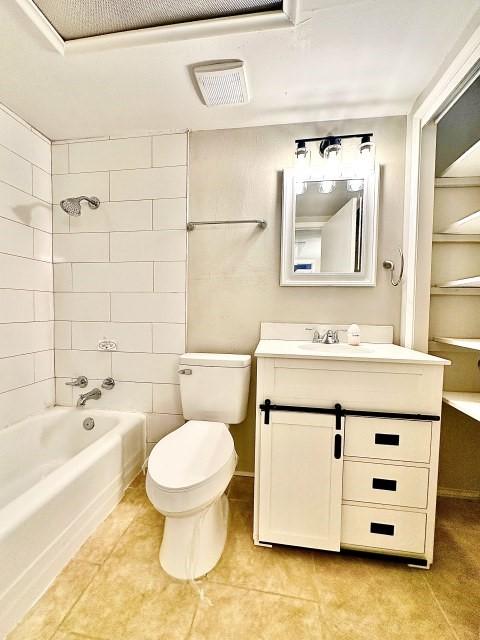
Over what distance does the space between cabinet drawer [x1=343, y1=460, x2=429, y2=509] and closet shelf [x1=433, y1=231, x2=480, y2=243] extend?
1.18 m

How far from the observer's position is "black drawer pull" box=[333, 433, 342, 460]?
1.25 meters

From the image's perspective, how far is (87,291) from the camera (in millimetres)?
1953

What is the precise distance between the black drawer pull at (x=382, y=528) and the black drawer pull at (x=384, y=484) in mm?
150

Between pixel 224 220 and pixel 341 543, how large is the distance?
5.69 ft

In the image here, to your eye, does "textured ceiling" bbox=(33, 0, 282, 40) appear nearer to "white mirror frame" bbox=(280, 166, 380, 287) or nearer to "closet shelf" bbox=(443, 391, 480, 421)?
"white mirror frame" bbox=(280, 166, 380, 287)

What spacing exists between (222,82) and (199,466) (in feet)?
5.63

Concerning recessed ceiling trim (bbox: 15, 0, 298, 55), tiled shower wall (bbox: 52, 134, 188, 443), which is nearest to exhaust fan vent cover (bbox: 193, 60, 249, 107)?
recessed ceiling trim (bbox: 15, 0, 298, 55)

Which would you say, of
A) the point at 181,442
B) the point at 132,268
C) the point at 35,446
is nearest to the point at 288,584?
the point at 181,442

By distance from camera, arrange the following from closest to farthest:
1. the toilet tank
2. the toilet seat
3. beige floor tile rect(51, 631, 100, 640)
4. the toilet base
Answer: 1. beige floor tile rect(51, 631, 100, 640)
2. the toilet seat
3. the toilet base
4. the toilet tank

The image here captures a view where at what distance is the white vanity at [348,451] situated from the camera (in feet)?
3.99

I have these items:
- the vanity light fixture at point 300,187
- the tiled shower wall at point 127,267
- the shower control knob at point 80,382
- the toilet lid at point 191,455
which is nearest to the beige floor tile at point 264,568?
the toilet lid at point 191,455

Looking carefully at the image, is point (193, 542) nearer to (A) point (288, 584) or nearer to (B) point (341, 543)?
(A) point (288, 584)

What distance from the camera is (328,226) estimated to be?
1.71 metres

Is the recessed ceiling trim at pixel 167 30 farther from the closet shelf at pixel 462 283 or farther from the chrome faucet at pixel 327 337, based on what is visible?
the chrome faucet at pixel 327 337
